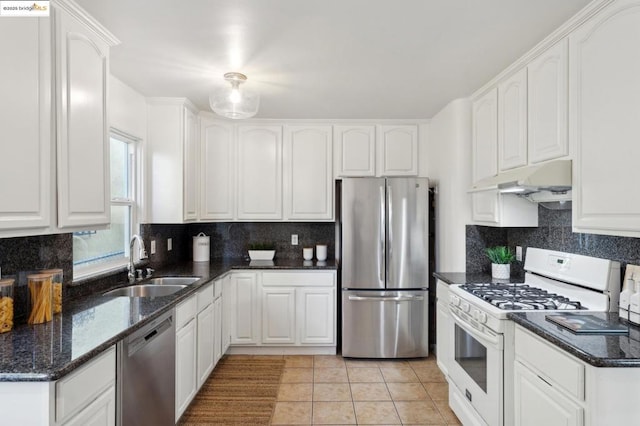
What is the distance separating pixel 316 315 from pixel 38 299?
2.36m

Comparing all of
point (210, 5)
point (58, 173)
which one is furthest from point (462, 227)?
point (58, 173)

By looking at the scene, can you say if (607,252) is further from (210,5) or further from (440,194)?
(210,5)

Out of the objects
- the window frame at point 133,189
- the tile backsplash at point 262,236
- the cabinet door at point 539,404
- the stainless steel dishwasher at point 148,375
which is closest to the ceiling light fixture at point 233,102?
the window frame at point 133,189

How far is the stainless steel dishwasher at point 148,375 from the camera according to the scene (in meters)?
1.64

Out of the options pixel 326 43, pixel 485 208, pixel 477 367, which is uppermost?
pixel 326 43

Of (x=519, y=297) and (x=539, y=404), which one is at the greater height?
(x=519, y=297)

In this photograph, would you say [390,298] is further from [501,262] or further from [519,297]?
[519,297]

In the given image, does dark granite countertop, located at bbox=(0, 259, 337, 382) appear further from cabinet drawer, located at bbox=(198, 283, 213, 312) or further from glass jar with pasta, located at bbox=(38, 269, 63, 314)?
cabinet drawer, located at bbox=(198, 283, 213, 312)

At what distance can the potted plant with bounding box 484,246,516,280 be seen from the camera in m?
2.82

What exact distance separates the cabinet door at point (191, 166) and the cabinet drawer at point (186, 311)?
0.97m

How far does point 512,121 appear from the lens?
7.91ft

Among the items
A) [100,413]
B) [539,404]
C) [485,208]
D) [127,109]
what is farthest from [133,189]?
[539,404]

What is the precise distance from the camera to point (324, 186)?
12.5 feet

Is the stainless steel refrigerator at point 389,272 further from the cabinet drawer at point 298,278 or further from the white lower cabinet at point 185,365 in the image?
the white lower cabinet at point 185,365
